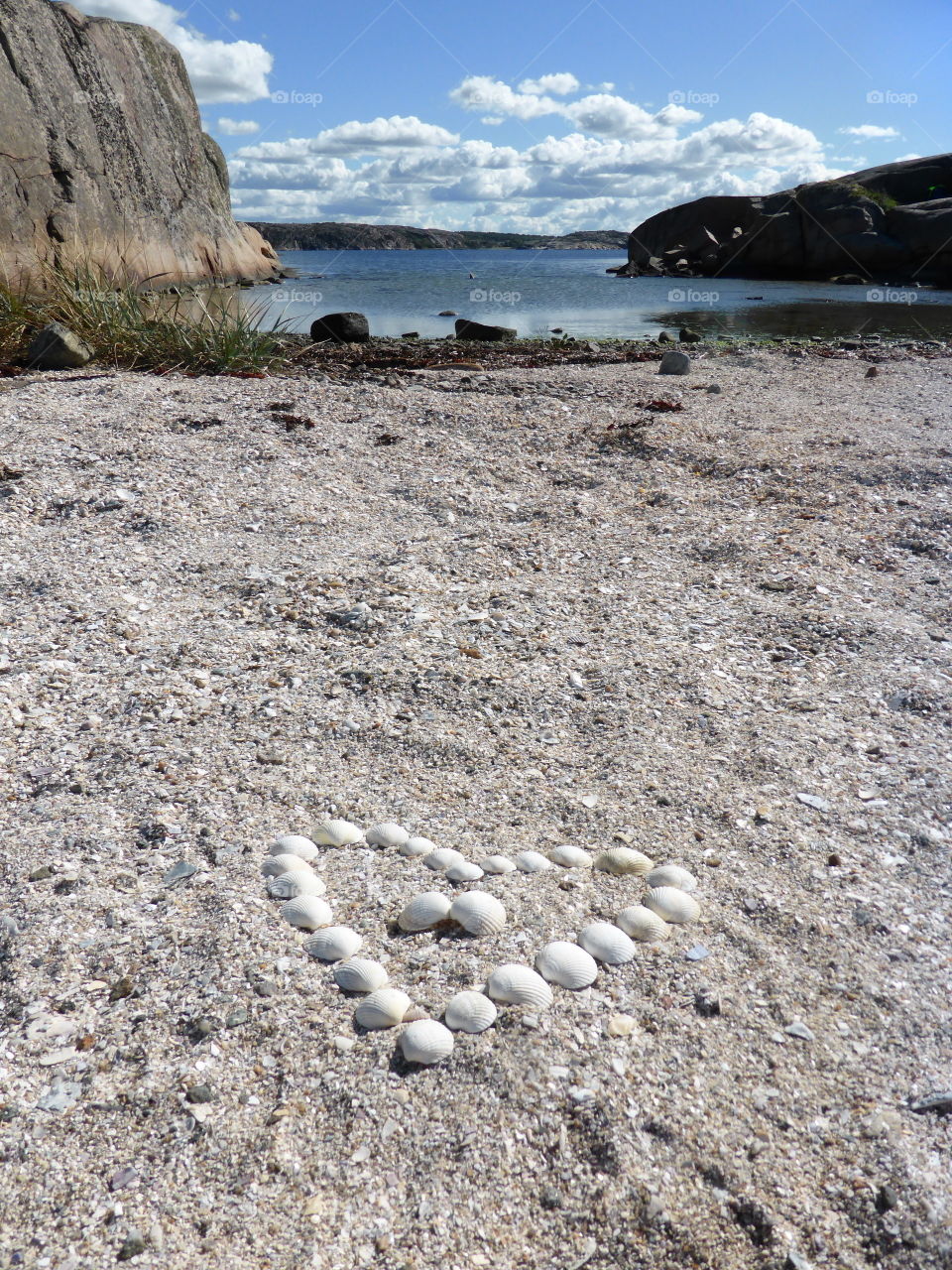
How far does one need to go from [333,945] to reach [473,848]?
57cm

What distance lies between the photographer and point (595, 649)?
3.57m

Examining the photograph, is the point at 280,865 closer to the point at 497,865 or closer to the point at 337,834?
the point at 337,834

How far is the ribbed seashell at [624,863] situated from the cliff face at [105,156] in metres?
12.7

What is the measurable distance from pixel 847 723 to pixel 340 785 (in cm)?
180

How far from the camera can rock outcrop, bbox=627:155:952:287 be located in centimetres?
3228

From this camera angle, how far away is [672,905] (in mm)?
2141

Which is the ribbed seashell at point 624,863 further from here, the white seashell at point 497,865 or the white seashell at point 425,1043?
the white seashell at point 425,1043

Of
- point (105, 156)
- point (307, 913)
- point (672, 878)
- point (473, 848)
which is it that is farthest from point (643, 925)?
point (105, 156)

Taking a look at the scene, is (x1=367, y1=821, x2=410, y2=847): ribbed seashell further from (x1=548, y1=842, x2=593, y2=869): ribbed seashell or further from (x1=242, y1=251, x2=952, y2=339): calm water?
(x1=242, y1=251, x2=952, y2=339): calm water

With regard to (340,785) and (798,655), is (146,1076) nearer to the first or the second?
(340,785)

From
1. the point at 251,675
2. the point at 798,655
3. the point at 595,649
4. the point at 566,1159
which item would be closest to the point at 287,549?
the point at 251,675

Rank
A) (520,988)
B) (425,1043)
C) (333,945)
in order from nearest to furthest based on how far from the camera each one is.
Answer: (425,1043), (520,988), (333,945)

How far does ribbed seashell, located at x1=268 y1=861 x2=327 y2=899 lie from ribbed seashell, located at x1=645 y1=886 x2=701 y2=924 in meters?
0.85

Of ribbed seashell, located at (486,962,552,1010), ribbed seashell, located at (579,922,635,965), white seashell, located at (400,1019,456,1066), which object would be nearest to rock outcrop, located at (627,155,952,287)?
ribbed seashell, located at (579,922,635,965)
